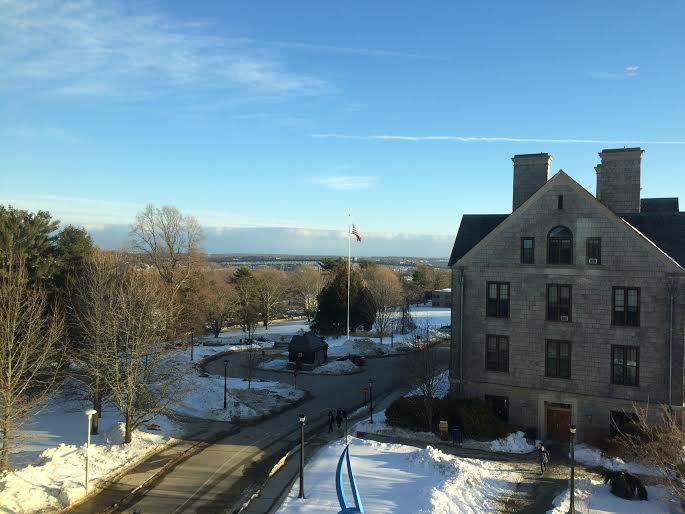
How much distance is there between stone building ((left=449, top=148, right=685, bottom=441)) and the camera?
81.8 ft

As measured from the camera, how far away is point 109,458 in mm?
23266

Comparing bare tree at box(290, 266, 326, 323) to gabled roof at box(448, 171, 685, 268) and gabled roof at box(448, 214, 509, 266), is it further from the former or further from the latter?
gabled roof at box(448, 171, 685, 268)

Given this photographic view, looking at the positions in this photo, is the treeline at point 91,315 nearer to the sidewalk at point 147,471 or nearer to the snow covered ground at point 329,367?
the sidewalk at point 147,471

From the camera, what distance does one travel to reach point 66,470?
69.3 feet

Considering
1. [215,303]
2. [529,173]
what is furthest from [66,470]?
[215,303]

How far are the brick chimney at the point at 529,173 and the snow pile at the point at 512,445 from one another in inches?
519

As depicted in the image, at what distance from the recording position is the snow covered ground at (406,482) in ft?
59.1

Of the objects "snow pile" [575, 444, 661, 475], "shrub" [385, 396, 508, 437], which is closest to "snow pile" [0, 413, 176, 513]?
"shrub" [385, 396, 508, 437]

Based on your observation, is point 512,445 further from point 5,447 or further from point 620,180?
point 5,447

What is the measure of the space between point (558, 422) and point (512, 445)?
3.30m

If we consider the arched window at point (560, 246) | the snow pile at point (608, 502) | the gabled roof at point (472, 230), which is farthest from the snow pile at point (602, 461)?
the gabled roof at point (472, 230)

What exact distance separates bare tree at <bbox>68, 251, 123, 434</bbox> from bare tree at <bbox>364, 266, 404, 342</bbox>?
38709 mm

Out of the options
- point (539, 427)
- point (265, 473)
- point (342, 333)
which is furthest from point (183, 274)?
point (539, 427)

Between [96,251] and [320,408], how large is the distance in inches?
824
